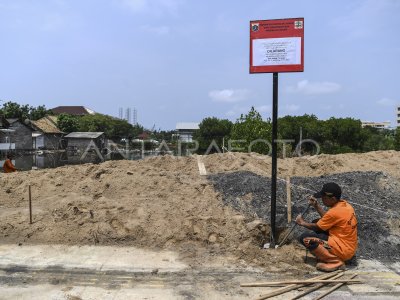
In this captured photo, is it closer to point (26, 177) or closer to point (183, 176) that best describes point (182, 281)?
point (183, 176)

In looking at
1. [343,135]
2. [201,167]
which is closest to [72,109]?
[343,135]

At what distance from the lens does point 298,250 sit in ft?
18.4

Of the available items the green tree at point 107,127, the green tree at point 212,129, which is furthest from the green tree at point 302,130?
the green tree at point 107,127

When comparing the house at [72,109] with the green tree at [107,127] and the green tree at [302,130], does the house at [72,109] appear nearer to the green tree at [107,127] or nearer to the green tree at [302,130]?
the green tree at [107,127]

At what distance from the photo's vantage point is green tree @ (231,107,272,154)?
2480cm

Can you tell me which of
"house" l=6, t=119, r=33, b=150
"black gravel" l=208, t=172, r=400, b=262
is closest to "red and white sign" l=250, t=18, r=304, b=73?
"black gravel" l=208, t=172, r=400, b=262

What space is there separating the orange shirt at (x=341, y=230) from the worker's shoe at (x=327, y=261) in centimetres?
6

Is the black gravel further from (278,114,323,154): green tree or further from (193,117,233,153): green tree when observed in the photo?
(193,117,233,153): green tree

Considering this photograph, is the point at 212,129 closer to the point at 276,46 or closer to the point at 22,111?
the point at 22,111

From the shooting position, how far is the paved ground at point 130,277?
4.23 meters

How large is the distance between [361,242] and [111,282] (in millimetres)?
3644

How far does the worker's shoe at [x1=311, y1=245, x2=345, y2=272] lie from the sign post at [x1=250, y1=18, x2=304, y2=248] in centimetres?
230

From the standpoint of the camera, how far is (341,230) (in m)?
4.94

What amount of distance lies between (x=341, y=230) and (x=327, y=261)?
1.41 feet
